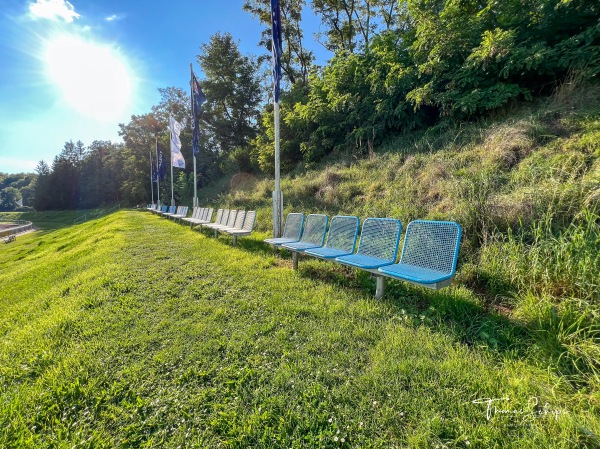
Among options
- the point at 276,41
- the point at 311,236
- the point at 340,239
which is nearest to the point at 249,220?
the point at 311,236

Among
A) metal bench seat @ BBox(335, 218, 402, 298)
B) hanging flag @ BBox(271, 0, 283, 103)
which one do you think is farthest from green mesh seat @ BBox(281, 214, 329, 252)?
hanging flag @ BBox(271, 0, 283, 103)

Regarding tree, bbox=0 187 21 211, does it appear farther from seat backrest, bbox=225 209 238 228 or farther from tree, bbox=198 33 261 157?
seat backrest, bbox=225 209 238 228

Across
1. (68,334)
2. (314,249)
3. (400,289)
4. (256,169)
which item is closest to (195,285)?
(68,334)

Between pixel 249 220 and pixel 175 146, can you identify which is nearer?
pixel 249 220

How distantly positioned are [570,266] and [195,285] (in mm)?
4746

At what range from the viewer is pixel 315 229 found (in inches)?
212

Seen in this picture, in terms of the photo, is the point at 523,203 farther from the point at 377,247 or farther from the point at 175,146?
the point at 175,146

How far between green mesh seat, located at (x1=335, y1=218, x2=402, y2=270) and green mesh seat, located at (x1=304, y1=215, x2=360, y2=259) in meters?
0.17

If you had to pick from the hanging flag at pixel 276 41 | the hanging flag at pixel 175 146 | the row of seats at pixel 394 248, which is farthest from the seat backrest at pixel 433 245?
the hanging flag at pixel 175 146

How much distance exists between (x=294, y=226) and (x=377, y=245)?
2.32 metres

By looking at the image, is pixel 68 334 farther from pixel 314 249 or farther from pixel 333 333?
pixel 314 249

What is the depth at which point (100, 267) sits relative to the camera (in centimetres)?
575

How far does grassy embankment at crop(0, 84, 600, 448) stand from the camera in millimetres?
1796

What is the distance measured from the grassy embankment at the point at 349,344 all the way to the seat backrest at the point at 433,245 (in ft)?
1.37
